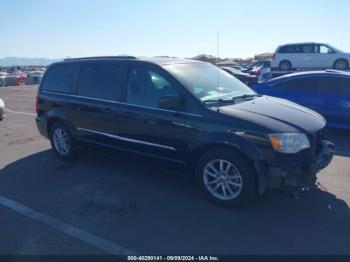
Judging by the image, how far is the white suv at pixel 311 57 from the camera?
18.0 meters

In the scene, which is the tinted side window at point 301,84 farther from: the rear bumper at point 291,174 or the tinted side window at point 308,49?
the tinted side window at point 308,49

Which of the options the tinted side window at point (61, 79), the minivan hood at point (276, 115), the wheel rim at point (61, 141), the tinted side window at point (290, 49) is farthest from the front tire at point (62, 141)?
the tinted side window at point (290, 49)

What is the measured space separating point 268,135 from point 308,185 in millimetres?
749

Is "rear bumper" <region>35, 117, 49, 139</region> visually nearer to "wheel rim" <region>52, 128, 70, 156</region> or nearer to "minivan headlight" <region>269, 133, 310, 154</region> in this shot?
"wheel rim" <region>52, 128, 70, 156</region>

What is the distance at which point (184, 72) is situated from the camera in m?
4.52

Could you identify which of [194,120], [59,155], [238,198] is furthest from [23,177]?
[238,198]

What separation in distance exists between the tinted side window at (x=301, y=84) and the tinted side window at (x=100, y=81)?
4603 mm

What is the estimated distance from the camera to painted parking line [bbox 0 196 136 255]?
10.6 ft

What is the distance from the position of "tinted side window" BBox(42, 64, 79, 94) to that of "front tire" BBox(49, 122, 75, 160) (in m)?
0.65

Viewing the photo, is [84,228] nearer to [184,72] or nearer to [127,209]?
[127,209]

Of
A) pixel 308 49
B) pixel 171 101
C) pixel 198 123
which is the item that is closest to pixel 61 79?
pixel 171 101

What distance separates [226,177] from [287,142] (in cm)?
83

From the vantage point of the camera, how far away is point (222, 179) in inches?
157

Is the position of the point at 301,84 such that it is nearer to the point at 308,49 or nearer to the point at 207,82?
the point at 207,82
